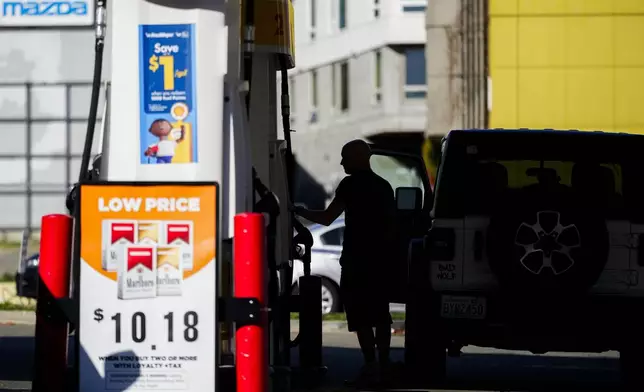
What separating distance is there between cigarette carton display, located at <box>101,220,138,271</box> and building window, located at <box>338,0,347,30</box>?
49.8 metres

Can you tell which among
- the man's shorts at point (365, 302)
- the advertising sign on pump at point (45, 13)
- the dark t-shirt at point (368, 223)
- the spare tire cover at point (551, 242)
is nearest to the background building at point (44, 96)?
the advertising sign on pump at point (45, 13)

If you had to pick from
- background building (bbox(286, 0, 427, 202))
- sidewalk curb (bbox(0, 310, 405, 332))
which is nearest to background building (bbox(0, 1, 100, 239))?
sidewalk curb (bbox(0, 310, 405, 332))

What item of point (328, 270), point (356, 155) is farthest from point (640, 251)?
point (328, 270)

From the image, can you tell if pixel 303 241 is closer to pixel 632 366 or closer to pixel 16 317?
pixel 632 366

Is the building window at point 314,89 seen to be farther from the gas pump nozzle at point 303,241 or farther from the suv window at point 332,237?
the gas pump nozzle at point 303,241

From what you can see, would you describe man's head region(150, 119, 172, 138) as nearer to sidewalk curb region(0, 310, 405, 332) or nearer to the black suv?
the black suv

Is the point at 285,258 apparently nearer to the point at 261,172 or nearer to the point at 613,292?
the point at 261,172

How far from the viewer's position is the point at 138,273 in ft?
27.8

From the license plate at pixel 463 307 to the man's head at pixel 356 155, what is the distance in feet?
4.27

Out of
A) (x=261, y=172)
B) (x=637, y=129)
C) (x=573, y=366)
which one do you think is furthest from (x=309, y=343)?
(x=637, y=129)

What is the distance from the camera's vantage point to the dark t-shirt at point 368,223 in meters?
12.4

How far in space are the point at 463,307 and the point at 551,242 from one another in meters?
0.90

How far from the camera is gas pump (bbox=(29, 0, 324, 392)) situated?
845 centimetres

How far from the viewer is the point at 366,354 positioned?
1248cm
